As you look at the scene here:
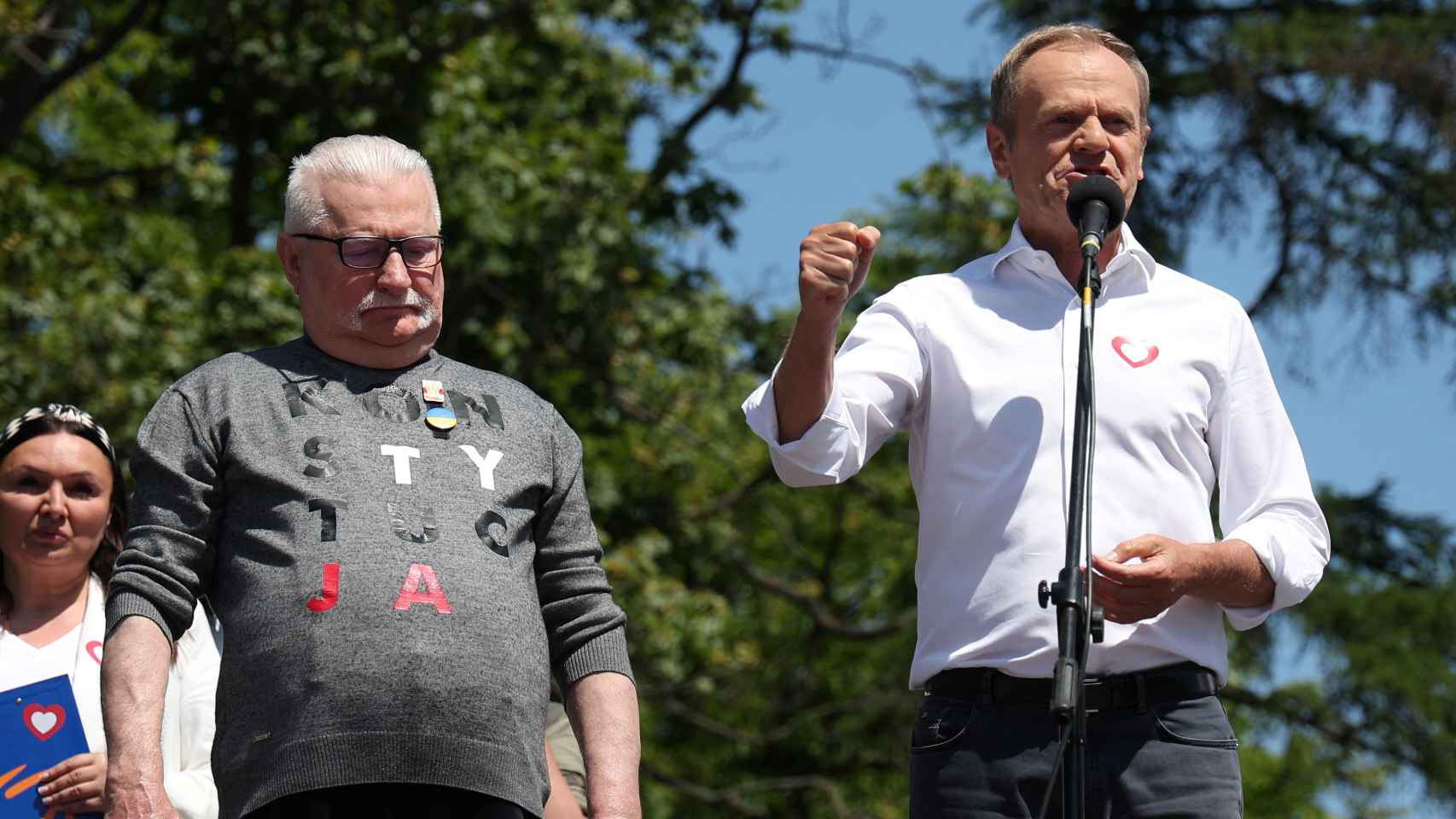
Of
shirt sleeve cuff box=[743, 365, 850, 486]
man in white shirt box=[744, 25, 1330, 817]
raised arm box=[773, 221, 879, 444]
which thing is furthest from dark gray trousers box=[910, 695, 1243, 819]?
raised arm box=[773, 221, 879, 444]

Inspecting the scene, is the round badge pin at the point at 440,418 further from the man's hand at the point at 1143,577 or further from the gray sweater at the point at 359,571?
the man's hand at the point at 1143,577

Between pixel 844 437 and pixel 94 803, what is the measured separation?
1.86 metres

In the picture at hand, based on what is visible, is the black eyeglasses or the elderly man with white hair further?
the black eyeglasses

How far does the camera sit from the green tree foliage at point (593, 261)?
12.1 meters

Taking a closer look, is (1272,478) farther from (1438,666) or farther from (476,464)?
(1438,666)

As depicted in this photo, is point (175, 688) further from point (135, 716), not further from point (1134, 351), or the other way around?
point (1134, 351)

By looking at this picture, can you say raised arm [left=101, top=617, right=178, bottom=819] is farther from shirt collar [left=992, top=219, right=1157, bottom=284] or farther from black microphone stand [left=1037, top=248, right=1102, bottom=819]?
shirt collar [left=992, top=219, right=1157, bottom=284]

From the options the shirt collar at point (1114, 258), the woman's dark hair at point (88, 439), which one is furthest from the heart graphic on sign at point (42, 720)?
the shirt collar at point (1114, 258)

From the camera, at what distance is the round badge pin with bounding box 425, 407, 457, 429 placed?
11.2ft

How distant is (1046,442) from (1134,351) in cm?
26

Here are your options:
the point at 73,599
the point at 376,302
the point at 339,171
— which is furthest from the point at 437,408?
the point at 73,599

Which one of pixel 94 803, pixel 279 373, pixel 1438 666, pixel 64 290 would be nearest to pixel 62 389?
pixel 64 290

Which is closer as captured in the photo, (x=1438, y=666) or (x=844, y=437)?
(x=844, y=437)

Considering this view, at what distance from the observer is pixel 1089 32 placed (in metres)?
3.89
